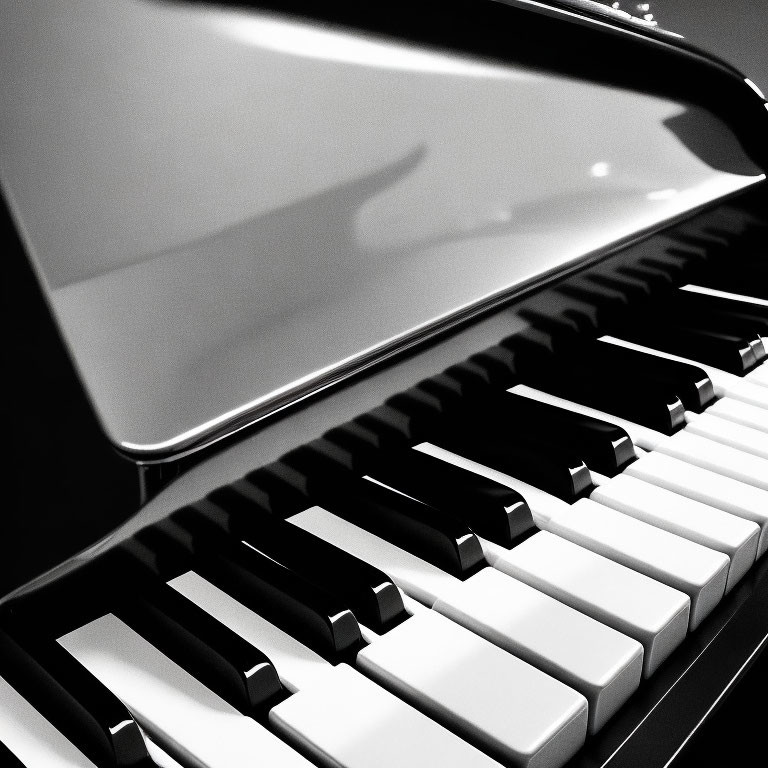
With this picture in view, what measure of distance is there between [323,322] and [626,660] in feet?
1.04

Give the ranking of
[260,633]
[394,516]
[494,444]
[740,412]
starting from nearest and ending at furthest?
[260,633] → [394,516] → [494,444] → [740,412]

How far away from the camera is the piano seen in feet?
1.73

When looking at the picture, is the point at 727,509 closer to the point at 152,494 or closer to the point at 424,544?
the point at 424,544

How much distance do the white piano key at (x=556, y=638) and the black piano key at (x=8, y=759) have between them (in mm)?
278

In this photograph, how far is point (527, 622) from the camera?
60 centimetres

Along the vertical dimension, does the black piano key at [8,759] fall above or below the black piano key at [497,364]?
below

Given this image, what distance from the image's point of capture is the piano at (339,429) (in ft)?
1.73

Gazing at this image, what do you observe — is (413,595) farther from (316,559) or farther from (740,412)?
(740,412)

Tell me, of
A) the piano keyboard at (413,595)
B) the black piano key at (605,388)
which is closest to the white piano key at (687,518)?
the piano keyboard at (413,595)

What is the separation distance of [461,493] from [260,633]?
0.72ft

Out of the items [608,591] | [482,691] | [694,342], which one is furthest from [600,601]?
[694,342]

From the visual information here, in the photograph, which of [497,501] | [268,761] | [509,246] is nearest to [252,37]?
[509,246]

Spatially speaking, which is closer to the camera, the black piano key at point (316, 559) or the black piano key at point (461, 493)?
the black piano key at point (316, 559)

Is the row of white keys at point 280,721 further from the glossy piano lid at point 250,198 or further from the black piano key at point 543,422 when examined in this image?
the black piano key at point 543,422
